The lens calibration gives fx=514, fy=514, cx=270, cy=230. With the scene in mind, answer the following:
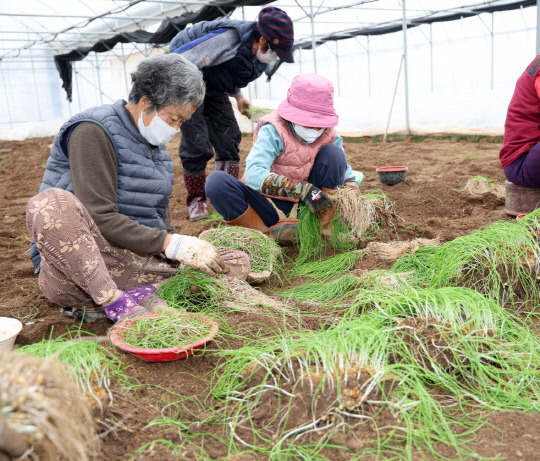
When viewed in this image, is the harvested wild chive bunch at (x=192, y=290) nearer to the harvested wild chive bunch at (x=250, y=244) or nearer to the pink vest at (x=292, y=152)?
the harvested wild chive bunch at (x=250, y=244)

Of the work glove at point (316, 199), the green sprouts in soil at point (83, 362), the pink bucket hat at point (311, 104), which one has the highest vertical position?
the pink bucket hat at point (311, 104)

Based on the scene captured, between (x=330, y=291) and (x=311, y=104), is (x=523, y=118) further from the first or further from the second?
(x=330, y=291)

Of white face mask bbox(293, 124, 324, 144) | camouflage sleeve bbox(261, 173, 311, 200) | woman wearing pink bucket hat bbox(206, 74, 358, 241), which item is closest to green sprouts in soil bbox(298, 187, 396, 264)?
woman wearing pink bucket hat bbox(206, 74, 358, 241)

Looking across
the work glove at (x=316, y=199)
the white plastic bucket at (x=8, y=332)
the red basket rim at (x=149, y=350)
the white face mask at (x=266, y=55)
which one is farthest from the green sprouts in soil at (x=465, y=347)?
the white face mask at (x=266, y=55)

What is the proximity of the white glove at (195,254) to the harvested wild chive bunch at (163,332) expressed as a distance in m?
0.28

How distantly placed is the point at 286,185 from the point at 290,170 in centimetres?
21

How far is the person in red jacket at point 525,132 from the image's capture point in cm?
280

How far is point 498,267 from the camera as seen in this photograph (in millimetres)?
1963

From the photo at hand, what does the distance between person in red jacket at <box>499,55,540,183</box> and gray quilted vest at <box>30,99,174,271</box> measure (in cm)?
202

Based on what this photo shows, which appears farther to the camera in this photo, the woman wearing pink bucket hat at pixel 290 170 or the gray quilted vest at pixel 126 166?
the woman wearing pink bucket hat at pixel 290 170

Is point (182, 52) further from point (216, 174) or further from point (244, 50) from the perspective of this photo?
point (216, 174)

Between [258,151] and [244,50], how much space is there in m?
1.08

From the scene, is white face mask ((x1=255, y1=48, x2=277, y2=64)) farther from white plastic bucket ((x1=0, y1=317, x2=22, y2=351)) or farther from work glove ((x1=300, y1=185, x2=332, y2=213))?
white plastic bucket ((x1=0, y1=317, x2=22, y2=351))

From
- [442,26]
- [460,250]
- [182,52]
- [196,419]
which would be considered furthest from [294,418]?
[442,26]
